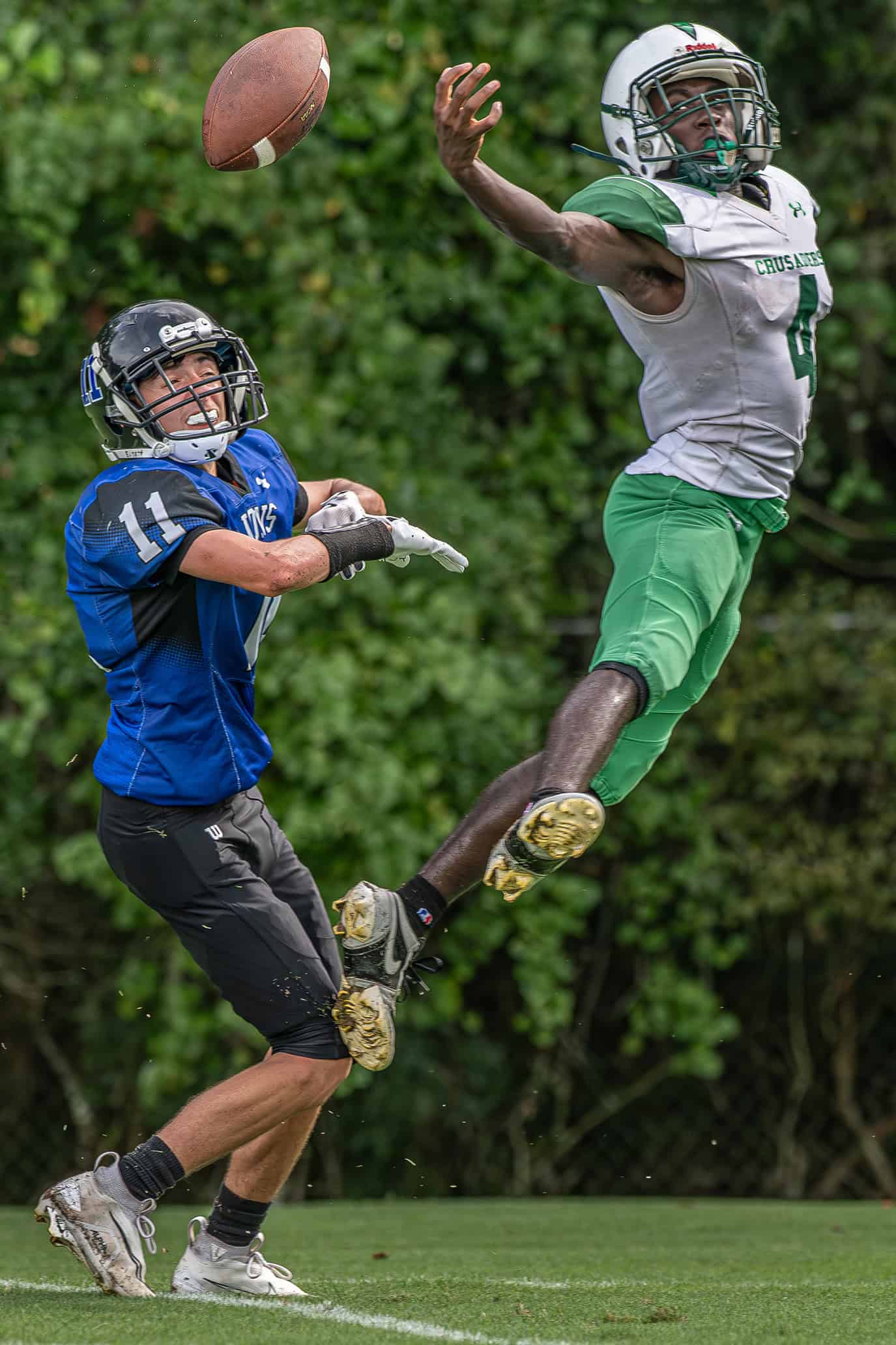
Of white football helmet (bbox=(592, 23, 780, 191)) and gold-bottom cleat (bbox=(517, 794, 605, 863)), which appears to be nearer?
gold-bottom cleat (bbox=(517, 794, 605, 863))

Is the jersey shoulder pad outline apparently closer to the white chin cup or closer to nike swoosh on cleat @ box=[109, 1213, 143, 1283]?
the white chin cup

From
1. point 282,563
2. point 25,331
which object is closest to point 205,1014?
point 25,331

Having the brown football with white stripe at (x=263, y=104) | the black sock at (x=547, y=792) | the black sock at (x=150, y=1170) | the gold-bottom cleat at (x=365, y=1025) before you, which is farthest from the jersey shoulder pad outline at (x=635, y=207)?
the black sock at (x=150, y=1170)

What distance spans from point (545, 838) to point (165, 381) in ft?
4.22

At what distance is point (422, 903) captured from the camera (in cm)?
420

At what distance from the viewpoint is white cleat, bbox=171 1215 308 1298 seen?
4055 mm

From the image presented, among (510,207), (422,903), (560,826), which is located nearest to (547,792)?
(560,826)

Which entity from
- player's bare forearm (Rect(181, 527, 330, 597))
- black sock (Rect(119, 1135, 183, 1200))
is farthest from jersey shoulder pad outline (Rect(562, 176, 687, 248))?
black sock (Rect(119, 1135, 183, 1200))

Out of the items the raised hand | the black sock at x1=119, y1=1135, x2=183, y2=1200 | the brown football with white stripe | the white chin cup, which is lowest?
the black sock at x1=119, y1=1135, x2=183, y2=1200

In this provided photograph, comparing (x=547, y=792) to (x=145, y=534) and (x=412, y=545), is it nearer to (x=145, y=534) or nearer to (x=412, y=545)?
(x=412, y=545)

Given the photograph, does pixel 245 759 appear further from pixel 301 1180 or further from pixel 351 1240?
pixel 301 1180

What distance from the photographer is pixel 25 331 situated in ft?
24.3

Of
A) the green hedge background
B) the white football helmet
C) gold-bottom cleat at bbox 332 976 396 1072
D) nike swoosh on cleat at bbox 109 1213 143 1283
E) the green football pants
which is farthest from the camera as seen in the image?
the green hedge background

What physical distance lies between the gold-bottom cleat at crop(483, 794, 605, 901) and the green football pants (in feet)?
1.06
